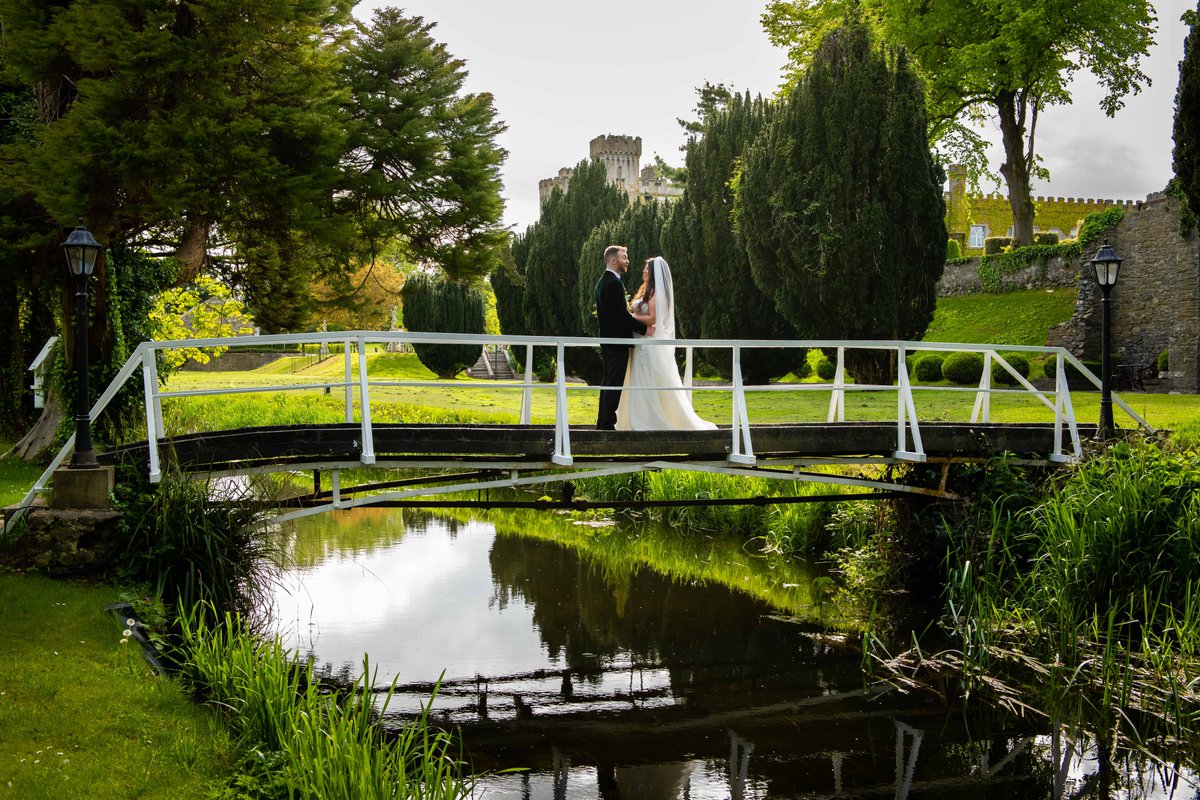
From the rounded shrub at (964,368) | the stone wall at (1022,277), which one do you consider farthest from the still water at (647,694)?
the stone wall at (1022,277)

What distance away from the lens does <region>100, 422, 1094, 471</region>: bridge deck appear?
28.9 ft

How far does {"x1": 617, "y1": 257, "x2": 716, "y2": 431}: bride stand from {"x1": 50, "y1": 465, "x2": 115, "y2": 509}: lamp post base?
4581mm

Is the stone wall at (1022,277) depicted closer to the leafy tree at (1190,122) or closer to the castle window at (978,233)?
the leafy tree at (1190,122)

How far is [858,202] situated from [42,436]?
15.0 m

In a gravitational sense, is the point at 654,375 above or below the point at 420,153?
below

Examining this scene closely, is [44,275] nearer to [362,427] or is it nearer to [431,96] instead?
[431,96]

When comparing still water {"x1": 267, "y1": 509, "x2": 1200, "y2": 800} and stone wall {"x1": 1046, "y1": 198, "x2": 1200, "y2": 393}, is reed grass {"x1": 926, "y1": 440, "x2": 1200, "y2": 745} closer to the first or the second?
still water {"x1": 267, "y1": 509, "x2": 1200, "y2": 800}

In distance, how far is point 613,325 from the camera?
10047 millimetres

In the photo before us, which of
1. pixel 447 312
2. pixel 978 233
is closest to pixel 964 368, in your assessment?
pixel 447 312

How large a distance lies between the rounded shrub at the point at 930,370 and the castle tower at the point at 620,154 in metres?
32.7

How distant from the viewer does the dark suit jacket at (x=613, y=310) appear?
32.5ft

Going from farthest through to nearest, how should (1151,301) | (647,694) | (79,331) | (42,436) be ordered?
(1151,301) → (42,436) → (647,694) → (79,331)

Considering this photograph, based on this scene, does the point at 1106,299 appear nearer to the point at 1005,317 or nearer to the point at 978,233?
the point at 1005,317

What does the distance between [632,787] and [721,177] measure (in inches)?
806
